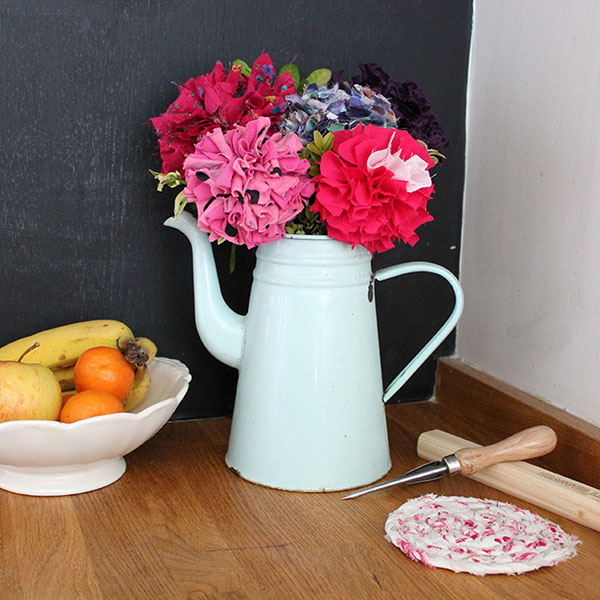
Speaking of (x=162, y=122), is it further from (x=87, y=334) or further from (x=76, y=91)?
(x=87, y=334)

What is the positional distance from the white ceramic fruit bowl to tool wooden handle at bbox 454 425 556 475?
1.08 ft

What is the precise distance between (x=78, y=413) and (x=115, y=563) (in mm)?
167

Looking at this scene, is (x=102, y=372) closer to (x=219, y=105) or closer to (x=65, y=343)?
(x=65, y=343)

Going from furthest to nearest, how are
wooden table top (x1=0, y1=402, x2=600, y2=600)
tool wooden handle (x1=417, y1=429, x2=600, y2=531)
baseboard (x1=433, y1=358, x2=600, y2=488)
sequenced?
baseboard (x1=433, y1=358, x2=600, y2=488) → tool wooden handle (x1=417, y1=429, x2=600, y2=531) → wooden table top (x1=0, y1=402, x2=600, y2=600)

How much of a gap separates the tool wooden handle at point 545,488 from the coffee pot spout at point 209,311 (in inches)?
11.5

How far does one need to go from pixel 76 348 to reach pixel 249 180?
0.33m

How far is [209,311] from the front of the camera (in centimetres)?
89

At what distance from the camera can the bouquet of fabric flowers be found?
2.46ft

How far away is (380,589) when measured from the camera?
657 millimetres

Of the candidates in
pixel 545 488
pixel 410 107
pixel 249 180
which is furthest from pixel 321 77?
pixel 545 488

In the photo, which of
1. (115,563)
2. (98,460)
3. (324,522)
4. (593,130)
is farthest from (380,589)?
(593,130)

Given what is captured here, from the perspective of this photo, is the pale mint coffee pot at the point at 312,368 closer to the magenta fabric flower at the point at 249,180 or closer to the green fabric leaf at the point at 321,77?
the magenta fabric flower at the point at 249,180

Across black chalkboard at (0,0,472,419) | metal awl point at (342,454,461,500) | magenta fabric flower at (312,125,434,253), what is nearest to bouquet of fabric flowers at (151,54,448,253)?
magenta fabric flower at (312,125,434,253)

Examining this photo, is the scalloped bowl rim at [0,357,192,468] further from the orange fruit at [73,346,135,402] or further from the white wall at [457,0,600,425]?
the white wall at [457,0,600,425]
